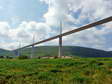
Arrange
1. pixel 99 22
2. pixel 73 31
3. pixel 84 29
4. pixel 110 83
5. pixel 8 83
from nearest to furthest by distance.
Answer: pixel 110 83 → pixel 8 83 → pixel 99 22 → pixel 84 29 → pixel 73 31

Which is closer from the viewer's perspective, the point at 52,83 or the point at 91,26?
the point at 52,83

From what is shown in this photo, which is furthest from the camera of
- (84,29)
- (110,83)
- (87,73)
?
(84,29)

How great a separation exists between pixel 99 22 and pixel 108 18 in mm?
3677

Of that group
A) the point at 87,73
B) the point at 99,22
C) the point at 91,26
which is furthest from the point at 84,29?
the point at 87,73

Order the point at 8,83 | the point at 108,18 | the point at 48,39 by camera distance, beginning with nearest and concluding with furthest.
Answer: the point at 8,83 → the point at 108,18 → the point at 48,39

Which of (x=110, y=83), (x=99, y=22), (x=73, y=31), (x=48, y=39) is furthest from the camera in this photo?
(x=48, y=39)

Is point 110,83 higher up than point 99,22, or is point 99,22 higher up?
point 99,22

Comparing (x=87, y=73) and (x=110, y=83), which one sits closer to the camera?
(x=110, y=83)

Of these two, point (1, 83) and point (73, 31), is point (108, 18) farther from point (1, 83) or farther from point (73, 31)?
point (1, 83)

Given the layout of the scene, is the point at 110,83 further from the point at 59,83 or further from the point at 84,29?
the point at 84,29

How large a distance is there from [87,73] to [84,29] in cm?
3642

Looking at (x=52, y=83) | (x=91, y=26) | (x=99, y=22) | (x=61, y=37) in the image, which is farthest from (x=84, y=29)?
(x=52, y=83)

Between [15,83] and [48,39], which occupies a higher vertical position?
[48,39]

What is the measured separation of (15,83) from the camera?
877 centimetres
